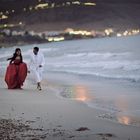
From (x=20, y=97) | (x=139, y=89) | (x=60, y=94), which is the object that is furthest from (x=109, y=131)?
(x=139, y=89)

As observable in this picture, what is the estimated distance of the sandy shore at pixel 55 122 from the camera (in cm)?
782

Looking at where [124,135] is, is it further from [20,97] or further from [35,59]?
[35,59]

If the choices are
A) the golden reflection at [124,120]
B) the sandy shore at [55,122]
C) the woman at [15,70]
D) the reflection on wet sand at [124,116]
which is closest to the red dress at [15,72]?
the woman at [15,70]

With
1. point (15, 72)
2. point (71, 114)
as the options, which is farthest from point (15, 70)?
point (71, 114)

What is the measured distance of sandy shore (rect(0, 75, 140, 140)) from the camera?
782 cm

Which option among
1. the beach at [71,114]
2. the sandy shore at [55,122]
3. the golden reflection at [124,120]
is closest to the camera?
the sandy shore at [55,122]

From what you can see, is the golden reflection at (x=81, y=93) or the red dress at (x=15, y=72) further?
the red dress at (x=15, y=72)

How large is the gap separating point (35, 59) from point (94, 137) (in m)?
8.09

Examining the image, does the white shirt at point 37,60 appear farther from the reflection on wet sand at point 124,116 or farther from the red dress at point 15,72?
the reflection on wet sand at point 124,116

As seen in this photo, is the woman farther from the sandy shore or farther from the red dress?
the sandy shore

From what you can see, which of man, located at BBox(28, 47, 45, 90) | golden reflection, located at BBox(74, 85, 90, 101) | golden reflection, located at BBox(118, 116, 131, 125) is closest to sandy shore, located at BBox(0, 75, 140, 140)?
golden reflection, located at BBox(118, 116, 131, 125)

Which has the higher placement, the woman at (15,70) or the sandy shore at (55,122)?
the woman at (15,70)

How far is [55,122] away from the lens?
9141 millimetres

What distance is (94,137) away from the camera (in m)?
7.70
